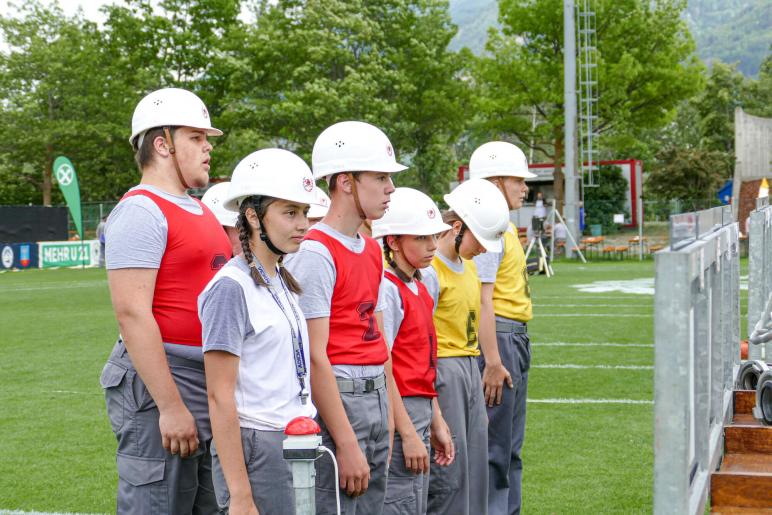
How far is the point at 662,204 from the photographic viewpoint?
45562 millimetres

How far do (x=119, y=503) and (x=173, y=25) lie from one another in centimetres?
5220

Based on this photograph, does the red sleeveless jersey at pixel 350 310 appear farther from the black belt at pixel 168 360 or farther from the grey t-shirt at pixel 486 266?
the grey t-shirt at pixel 486 266

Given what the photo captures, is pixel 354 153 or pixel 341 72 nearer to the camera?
pixel 354 153

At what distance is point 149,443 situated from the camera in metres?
3.81

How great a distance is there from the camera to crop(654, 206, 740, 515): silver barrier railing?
7.09 ft

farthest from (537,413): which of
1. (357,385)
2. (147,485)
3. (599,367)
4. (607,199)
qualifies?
(607,199)

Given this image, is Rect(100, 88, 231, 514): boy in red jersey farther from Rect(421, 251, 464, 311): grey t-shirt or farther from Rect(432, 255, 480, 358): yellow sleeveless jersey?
Rect(432, 255, 480, 358): yellow sleeveless jersey

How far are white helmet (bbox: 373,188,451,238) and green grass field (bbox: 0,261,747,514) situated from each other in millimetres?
2595

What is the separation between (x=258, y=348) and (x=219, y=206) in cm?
227

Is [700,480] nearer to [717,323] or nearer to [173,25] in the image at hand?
[717,323]

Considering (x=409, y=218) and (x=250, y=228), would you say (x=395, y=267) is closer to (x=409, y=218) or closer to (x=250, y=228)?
(x=409, y=218)

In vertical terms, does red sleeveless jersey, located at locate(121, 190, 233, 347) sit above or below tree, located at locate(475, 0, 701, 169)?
below

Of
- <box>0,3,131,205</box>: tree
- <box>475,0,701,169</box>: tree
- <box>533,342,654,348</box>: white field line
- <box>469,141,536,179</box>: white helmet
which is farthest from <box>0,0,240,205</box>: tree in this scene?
<box>469,141,536,179</box>: white helmet

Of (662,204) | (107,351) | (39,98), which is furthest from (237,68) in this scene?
(107,351)
